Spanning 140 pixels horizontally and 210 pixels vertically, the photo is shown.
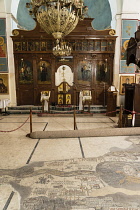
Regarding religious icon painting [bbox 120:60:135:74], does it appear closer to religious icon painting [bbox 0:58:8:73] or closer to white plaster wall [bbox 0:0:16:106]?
white plaster wall [bbox 0:0:16:106]

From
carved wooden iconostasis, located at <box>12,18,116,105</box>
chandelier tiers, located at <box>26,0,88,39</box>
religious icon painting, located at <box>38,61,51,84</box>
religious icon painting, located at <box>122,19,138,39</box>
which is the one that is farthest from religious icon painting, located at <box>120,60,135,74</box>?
chandelier tiers, located at <box>26,0,88,39</box>

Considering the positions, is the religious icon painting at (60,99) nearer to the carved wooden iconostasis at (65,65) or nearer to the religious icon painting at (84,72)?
the carved wooden iconostasis at (65,65)

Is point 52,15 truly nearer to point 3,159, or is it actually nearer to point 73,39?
point 3,159

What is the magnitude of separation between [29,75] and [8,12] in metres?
4.02

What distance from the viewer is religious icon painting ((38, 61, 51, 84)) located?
446 inches

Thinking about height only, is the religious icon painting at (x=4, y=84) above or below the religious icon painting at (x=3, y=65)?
below

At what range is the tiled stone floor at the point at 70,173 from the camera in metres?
2.94

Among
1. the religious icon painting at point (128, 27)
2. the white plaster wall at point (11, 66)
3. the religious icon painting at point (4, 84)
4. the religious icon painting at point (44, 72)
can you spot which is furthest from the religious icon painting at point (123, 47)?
the religious icon painting at point (4, 84)

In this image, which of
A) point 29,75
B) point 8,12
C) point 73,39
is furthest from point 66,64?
point 8,12

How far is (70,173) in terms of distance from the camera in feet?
12.6

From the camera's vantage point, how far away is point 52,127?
7637 millimetres

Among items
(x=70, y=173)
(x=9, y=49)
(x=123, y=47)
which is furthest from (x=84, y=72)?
(x=70, y=173)

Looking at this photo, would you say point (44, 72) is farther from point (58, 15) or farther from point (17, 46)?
point (58, 15)

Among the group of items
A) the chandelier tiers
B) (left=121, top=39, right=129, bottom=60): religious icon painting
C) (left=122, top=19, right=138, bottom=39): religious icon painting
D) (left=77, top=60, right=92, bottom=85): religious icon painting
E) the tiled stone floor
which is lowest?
the tiled stone floor
